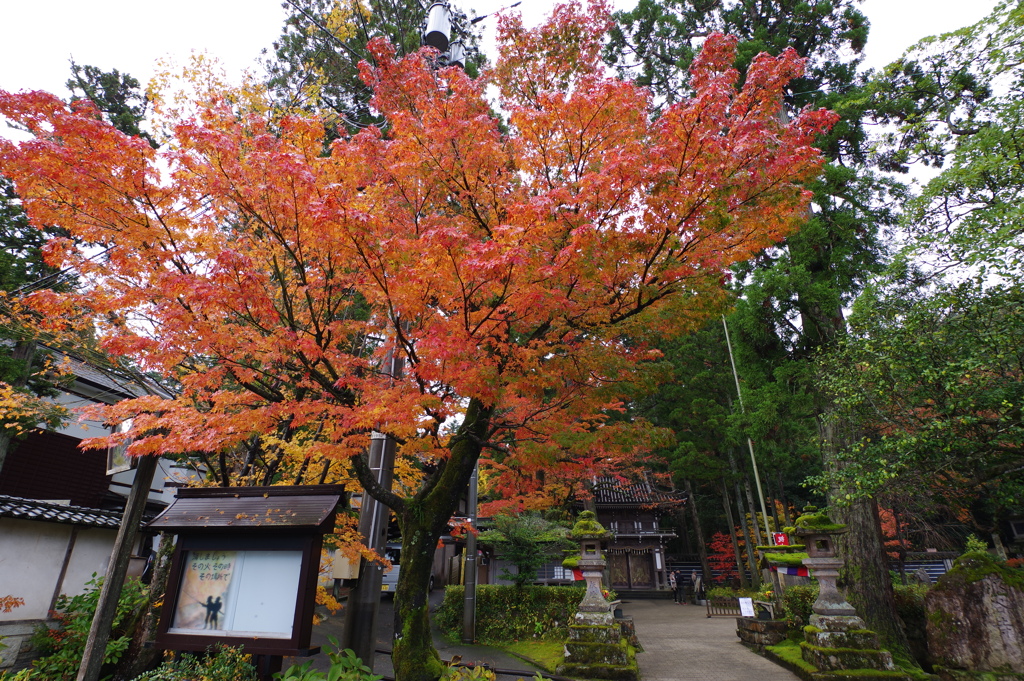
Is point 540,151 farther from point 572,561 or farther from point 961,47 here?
point 572,561

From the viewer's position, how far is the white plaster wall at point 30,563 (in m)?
9.98

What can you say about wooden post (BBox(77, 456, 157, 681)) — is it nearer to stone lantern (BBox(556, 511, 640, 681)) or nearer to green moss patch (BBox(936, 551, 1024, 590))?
stone lantern (BBox(556, 511, 640, 681))

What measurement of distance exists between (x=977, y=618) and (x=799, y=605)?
4.69 m

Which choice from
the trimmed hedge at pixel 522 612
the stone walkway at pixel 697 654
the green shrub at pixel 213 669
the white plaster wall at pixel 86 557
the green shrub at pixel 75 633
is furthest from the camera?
the trimmed hedge at pixel 522 612

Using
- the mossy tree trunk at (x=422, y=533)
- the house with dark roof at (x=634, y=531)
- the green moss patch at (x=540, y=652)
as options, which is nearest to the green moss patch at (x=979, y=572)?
the green moss patch at (x=540, y=652)

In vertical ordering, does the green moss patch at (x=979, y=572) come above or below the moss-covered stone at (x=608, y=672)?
above

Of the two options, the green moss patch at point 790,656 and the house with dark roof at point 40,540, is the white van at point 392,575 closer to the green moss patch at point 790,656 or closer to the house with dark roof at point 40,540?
the house with dark roof at point 40,540

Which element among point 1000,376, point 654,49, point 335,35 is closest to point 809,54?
point 654,49

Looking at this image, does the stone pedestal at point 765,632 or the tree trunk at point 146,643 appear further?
the stone pedestal at point 765,632

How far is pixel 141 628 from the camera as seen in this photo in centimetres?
898

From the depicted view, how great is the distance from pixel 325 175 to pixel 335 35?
28.1 feet

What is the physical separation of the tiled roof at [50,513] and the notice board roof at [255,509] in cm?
608

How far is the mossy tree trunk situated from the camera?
21.1 feet

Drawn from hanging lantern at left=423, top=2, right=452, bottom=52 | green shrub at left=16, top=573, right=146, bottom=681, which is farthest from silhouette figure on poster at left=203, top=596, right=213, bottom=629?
hanging lantern at left=423, top=2, right=452, bottom=52
